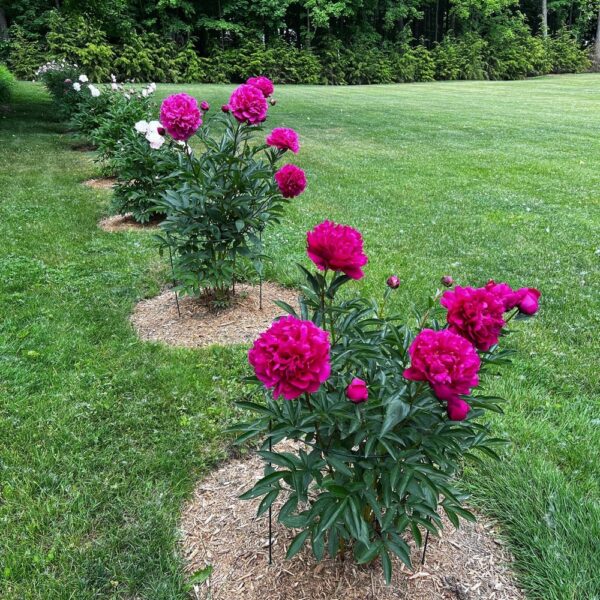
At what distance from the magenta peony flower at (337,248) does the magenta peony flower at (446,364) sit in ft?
0.88

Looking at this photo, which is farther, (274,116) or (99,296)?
(274,116)

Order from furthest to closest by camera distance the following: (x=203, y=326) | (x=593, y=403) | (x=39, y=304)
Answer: (x=39, y=304), (x=203, y=326), (x=593, y=403)

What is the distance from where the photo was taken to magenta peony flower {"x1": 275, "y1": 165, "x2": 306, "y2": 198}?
2.39 m

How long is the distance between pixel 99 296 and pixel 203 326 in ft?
3.32

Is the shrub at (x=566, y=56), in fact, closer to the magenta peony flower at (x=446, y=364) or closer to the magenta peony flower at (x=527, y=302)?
the magenta peony flower at (x=527, y=302)

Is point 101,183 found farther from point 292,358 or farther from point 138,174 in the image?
point 292,358

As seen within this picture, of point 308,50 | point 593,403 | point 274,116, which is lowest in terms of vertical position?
point 593,403

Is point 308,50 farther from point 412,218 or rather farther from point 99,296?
point 99,296

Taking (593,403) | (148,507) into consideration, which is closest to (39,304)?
(148,507)

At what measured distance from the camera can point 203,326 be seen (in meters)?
3.50

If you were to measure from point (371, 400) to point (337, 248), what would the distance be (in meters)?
0.45

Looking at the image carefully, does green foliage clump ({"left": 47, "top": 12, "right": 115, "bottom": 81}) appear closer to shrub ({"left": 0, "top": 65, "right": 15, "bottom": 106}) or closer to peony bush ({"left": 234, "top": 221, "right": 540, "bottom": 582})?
shrub ({"left": 0, "top": 65, "right": 15, "bottom": 106})

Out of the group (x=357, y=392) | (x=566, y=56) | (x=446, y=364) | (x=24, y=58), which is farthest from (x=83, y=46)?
(x=566, y=56)

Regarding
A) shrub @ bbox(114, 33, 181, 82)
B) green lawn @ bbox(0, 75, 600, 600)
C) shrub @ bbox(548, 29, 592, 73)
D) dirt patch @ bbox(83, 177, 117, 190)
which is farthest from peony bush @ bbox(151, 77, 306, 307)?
shrub @ bbox(548, 29, 592, 73)
